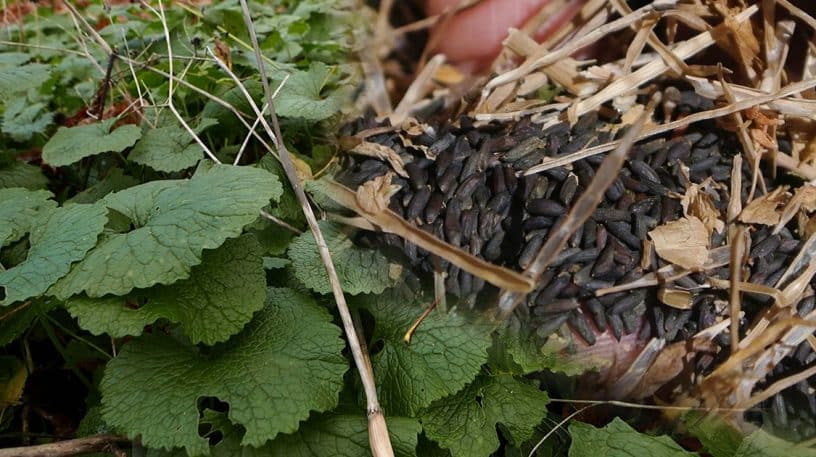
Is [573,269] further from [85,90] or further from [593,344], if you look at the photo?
[85,90]

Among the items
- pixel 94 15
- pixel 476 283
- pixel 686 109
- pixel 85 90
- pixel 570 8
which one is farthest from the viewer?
pixel 94 15

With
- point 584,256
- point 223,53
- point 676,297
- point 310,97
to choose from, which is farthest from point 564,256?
point 223,53

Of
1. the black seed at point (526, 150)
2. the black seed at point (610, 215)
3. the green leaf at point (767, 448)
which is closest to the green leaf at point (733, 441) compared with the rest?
the green leaf at point (767, 448)

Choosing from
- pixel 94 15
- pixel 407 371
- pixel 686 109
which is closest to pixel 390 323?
pixel 407 371

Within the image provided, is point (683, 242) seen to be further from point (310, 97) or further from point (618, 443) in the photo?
point (310, 97)

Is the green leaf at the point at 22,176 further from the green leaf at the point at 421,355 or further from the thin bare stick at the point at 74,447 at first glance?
the green leaf at the point at 421,355

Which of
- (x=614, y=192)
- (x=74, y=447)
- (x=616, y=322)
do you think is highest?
(x=614, y=192)

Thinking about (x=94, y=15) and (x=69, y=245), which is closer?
(x=69, y=245)
